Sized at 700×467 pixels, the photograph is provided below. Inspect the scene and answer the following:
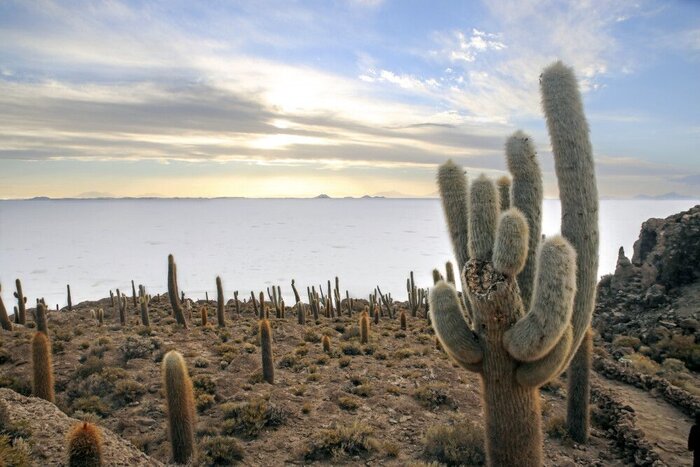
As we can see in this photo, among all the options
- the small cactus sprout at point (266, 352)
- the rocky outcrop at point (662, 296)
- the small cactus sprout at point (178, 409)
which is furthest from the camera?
the rocky outcrop at point (662, 296)

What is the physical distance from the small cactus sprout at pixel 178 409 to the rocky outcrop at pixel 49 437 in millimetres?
1108

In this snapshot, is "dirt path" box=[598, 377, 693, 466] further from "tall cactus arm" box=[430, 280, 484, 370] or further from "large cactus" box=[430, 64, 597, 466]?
"tall cactus arm" box=[430, 280, 484, 370]

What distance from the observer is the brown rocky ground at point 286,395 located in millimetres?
9414

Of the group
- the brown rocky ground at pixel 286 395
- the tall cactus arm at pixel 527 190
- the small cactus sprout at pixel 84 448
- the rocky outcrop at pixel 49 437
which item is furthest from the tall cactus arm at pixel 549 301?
the rocky outcrop at pixel 49 437

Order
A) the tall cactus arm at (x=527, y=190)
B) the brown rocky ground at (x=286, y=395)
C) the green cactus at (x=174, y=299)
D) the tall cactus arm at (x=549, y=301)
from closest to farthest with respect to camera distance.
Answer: the tall cactus arm at (x=549, y=301) < the tall cactus arm at (x=527, y=190) < the brown rocky ground at (x=286, y=395) < the green cactus at (x=174, y=299)

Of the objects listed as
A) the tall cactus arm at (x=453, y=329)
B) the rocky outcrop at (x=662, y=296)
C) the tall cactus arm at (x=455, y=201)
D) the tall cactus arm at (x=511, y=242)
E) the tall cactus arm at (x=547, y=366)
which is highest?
the tall cactus arm at (x=455, y=201)

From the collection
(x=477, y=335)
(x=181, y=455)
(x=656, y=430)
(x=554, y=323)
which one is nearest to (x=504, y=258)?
(x=554, y=323)

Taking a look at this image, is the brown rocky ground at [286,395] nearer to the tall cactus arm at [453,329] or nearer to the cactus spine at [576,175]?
the tall cactus arm at [453,329]

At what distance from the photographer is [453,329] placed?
609cm

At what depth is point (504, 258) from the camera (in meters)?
5.32

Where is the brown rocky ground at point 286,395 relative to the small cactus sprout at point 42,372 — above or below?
below

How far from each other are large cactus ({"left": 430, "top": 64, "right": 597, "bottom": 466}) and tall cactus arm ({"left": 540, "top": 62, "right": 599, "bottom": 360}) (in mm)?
17

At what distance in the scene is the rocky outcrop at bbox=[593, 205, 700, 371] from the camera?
1823 cm

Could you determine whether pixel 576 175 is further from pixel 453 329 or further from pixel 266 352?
pixel 266 352
